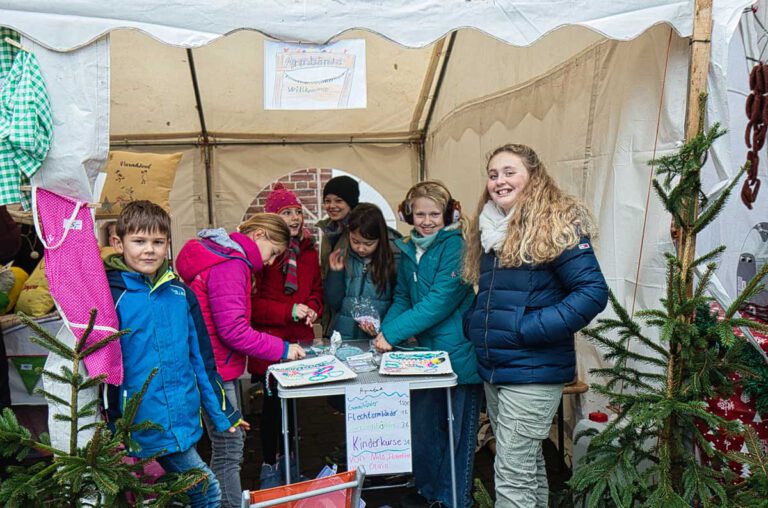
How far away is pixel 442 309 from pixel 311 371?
2.23ft

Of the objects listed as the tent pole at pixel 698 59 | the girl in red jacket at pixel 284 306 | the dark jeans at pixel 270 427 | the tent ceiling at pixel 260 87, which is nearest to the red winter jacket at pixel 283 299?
the girl in red jacket at pixel 284 306

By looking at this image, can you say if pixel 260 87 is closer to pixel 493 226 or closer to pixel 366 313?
pixel 366 313

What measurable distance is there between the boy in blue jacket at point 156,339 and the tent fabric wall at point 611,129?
6.70 feet

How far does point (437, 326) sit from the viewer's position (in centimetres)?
326

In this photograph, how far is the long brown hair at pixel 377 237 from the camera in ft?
11.5

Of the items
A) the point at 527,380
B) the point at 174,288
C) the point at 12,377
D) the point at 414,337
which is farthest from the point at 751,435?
the point at 12,377

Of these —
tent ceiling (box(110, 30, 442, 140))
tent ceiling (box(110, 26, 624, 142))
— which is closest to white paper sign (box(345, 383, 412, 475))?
tent ceiling (box(110, 26, 624, 142))

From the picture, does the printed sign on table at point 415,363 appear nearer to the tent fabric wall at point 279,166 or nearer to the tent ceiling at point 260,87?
the tent ceiling at point 260,87

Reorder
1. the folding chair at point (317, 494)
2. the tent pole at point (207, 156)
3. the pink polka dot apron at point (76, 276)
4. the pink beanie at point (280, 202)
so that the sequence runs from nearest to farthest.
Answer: the folding chair at point (317, 494)
the pink polka dot apron at point (76, 276)
the pink beanie at point (280, 202)
the tent pole at point (207, 156)

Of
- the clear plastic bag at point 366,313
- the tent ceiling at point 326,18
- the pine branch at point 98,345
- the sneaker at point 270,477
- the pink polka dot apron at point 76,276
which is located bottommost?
the sneaker at point 270,477

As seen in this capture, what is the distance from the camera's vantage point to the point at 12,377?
3.76 meters

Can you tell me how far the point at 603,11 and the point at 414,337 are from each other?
5.69 feet

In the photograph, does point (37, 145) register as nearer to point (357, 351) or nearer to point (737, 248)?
point (357, 351)

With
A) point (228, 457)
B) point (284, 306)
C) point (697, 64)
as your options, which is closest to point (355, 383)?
point (228, 457)
